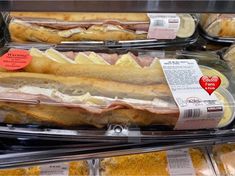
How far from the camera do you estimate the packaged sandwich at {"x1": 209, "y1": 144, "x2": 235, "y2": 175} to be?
1.16 metres

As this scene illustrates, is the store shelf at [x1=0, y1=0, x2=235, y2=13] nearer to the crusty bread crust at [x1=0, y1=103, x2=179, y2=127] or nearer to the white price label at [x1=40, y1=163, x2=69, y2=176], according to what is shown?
the crusty bread crust at [x1=0, y1=103, x2=179, y2=127]

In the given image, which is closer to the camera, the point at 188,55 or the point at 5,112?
the point at 5,112

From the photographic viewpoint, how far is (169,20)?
1.54 meters

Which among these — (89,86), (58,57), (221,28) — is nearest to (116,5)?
(89,86)

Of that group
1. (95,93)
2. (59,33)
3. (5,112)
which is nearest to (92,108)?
(95,93)

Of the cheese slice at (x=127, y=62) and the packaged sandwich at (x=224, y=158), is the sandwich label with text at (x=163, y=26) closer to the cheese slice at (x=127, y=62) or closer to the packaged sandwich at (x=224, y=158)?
the cheese slice at (x=127, y=62)

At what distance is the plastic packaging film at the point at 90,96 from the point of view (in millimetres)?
1000

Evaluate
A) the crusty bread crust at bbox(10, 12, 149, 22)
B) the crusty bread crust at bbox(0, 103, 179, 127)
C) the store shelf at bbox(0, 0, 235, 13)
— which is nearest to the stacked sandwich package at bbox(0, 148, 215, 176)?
the crusty bread crust at bbox(0, 103, 179, 127)

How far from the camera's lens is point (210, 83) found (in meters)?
1.06

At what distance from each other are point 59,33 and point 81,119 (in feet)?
2.14

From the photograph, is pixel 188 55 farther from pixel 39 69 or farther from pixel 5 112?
pixel 5 112

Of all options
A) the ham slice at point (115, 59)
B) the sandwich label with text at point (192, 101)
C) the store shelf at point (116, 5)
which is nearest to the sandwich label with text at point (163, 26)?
the ham slice at point (115, 59)

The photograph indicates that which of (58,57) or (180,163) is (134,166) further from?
(58,57)

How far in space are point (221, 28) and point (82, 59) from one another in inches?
31.4
